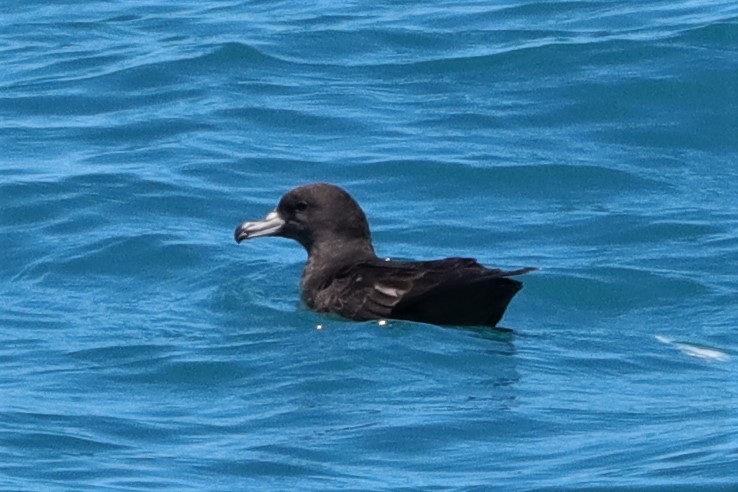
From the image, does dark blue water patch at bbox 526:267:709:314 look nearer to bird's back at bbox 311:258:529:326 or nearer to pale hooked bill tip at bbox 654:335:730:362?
pale hooked bill tip at bbox 654:335:730:362

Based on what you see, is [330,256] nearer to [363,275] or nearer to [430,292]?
[363,275]

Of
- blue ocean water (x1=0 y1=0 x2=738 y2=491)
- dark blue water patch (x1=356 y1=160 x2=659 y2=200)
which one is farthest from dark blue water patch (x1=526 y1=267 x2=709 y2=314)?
dark blue water patch (x1=356 y1=160 x2=659 y2=200)

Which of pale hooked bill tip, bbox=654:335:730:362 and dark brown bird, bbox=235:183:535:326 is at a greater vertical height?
dark brown bird, bbox=235:183:535:326

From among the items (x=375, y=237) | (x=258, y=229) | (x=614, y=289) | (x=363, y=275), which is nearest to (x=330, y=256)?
(x=258, y=229)

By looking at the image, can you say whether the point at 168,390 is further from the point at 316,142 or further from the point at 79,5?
the point at 79,5

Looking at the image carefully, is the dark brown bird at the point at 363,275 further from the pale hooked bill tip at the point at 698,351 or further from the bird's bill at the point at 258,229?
the pale hooked bill tip at the point at 698,351

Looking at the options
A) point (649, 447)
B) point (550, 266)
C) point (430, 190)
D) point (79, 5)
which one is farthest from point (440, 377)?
point (79, 5)

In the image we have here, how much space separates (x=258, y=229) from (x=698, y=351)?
2664 millimetres

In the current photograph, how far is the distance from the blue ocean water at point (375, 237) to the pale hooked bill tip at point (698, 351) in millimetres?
24

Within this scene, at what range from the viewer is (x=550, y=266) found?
452 inches

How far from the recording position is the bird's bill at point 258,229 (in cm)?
1105

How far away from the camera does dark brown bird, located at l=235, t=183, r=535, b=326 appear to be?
960 cm

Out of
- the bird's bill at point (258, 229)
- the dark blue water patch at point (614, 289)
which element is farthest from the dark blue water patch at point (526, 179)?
the bird's bill at point (258, 229)

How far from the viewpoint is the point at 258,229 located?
435 inches
